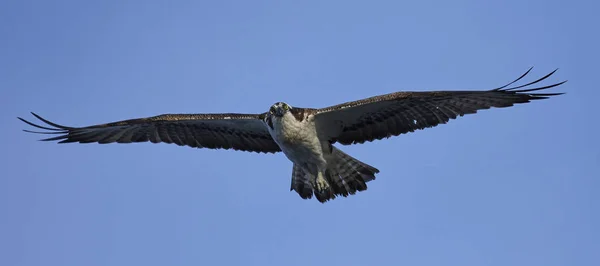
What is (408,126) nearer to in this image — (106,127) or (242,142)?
(242,142)

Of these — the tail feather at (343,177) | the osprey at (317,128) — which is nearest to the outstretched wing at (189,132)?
the osprey at (317,128)

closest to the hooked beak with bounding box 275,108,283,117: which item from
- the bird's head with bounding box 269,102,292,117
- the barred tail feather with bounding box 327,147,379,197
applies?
the bird's head with bounding box 269,102,292,117

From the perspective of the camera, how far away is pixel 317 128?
1639 centimetres

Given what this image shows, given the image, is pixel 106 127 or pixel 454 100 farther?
pixel 106 127

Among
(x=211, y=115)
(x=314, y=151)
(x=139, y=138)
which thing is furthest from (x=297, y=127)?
(x=139, y=138)

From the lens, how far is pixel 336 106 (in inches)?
625

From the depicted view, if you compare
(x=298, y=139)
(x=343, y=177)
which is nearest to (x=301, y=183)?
(x=343, y=177)

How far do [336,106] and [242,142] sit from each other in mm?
2171

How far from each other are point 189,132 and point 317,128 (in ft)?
7.42

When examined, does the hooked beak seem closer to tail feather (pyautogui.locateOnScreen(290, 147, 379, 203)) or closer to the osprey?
the osprey

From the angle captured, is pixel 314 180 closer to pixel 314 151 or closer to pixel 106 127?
pixel 314 151

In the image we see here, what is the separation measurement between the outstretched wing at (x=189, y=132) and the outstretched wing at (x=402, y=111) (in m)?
1.24

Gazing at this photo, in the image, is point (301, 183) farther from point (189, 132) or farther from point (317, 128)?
point (189, 132)

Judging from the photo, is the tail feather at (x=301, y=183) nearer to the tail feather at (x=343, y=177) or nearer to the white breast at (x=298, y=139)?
the tail feather at (x=343, y=177)
